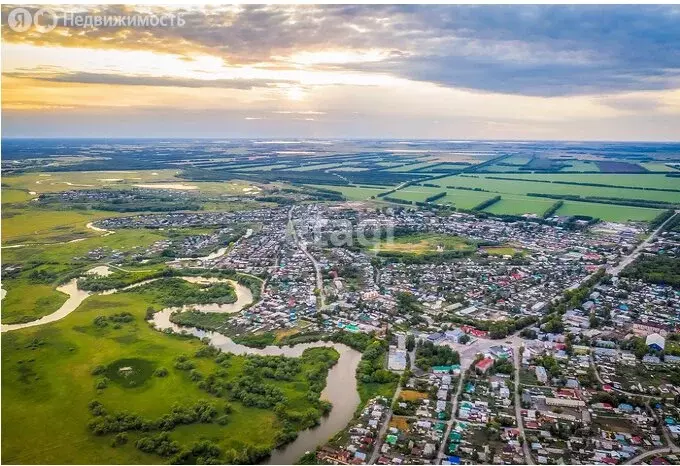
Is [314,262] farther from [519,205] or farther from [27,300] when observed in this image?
[519,205]

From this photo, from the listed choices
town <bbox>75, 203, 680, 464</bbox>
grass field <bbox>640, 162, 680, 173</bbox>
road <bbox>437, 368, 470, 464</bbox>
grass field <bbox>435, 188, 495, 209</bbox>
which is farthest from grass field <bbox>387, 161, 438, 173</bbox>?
road <bbox>437, 368, 470, 464</bbox>

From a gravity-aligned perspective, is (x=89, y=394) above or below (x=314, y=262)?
below

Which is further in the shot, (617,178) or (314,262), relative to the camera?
(617,178)

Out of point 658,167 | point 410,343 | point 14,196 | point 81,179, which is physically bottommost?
point 14,196

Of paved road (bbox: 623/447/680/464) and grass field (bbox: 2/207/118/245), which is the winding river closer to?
paved road (bbox: 623/447/680/464)

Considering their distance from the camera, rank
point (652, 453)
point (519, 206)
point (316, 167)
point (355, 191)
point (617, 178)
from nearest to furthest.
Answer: point (652, 453) → point (519, 206) → point (355, 191) → point (617, 178) → point (316, 167)

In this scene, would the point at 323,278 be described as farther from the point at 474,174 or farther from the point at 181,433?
the point at 474,174

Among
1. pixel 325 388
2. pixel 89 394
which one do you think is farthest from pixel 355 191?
pixel 89 394

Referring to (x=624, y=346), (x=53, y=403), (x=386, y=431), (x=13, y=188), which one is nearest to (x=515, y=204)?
(x=624, y=346)
